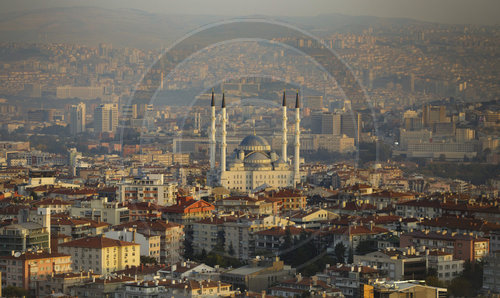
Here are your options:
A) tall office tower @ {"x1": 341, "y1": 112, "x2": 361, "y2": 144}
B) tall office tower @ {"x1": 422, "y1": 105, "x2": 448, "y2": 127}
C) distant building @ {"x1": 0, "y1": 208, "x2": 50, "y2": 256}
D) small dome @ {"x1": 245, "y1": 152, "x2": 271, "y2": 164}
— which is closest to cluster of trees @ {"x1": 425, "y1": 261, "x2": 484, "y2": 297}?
distant building @ {"x1": 0, "y1": 208, "x2": 50, "y2": 256}

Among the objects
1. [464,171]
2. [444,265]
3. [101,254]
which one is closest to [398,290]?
[444,265]

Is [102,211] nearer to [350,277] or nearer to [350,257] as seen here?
[350,257]

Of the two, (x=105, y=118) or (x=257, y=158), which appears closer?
(x=257, y=158)

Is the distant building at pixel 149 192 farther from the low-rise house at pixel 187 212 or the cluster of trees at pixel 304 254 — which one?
the cluster of trees at pixel 304 254

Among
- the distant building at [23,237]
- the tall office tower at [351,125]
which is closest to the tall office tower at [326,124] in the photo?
the tall office tower at [351,125]

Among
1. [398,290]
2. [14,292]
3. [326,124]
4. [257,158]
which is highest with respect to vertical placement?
[326,124]

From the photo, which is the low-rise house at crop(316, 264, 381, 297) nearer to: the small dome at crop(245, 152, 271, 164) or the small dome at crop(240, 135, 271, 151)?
the small dome at crop(245, 152, 271, 164)
